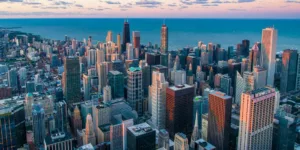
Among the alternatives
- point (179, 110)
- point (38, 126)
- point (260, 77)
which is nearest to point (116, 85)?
point (179, 110)

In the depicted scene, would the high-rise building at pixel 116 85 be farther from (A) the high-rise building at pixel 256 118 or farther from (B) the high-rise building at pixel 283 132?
(B) the high-rise building at pixel 283 132

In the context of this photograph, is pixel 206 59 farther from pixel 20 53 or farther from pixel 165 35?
pixel 20 53

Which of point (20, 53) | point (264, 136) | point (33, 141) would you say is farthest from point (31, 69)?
point (264, 136)

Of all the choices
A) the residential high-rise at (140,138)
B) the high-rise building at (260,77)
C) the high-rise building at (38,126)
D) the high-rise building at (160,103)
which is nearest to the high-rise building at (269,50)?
the high-rise building at (260,77)

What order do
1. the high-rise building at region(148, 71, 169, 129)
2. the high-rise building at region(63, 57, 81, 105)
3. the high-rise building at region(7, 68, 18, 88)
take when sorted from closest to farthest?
the high-rise building at region(148, 71, 169, 129) < the high-rise building at region(63, 57, 81, 105) < the high-rise building at region(7, 68, 18, 88)

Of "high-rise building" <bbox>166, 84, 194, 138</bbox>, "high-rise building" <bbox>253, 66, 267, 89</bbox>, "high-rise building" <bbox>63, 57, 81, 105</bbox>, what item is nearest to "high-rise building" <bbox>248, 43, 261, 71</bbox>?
"high-rise building" <bbox>253, 66, 267, 89</bbox>

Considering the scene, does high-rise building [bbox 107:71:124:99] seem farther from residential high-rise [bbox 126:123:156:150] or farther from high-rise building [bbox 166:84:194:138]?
residential high-rise [bbox 126:123:156:150]
